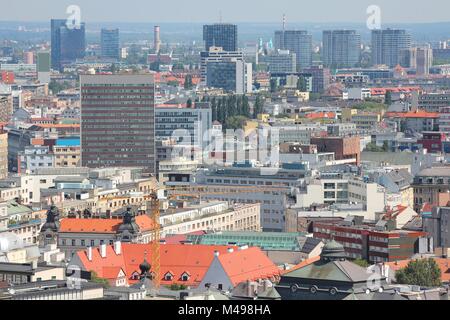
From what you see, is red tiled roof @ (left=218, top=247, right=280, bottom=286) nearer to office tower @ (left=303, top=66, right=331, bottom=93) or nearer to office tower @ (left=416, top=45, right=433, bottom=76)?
office tower @ (left=303, top=66, right=331, bottom=93)

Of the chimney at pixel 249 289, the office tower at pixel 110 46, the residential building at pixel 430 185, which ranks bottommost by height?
the residential building at pixel 430 185

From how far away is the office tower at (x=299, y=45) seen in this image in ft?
259

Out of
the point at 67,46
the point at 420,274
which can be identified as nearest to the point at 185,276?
the point at 420,274

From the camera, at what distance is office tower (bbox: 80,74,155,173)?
1368 inches

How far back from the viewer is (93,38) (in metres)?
68.9

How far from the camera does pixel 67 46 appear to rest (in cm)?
6838

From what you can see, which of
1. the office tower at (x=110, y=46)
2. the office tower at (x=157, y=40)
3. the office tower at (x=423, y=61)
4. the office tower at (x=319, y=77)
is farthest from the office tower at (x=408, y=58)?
the office tower at (x=110, y=46)

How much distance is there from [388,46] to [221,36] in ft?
34.2

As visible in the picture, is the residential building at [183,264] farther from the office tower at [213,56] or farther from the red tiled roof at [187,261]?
the office tower at [213,56]

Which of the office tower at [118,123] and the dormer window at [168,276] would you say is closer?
the dormer window at [168,276]

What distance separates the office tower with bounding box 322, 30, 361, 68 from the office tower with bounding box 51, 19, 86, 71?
529 inches

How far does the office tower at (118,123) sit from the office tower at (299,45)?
43265 millimetres

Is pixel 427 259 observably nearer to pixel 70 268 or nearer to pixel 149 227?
pixel 70 268
